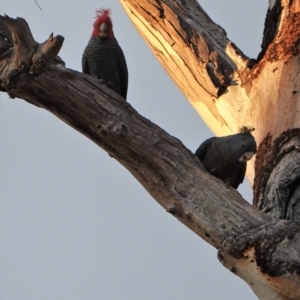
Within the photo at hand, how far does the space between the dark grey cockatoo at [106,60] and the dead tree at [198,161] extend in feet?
5.49

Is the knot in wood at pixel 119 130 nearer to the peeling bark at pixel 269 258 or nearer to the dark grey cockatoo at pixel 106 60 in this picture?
the peeling bark at pixel 269 258

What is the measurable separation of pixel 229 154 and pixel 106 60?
1866 millimetres

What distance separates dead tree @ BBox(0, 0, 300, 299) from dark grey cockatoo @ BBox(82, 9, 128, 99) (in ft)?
5.49

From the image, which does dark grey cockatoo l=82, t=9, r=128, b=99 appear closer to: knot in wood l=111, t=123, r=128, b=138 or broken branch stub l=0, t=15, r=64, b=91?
knot in wood l=111, t=123, r=128, b=138

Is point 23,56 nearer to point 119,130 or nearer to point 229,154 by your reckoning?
point 119,130

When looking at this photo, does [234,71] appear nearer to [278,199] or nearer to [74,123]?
[278,199]

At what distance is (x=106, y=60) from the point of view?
286 inches

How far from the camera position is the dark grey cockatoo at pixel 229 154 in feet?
19.5

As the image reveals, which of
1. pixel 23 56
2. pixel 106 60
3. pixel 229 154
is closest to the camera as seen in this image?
pixel 23 56

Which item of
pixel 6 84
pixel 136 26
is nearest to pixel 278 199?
pixel 6 84

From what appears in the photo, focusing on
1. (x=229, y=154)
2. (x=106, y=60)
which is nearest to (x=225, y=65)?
(x=229, y=154)

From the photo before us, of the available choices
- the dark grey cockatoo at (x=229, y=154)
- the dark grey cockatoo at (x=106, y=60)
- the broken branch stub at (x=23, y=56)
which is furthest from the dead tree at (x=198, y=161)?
the dark grey cockatoo at (x=106, y=60)

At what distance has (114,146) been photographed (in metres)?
4.68

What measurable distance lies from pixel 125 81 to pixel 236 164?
171cm
